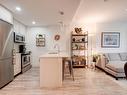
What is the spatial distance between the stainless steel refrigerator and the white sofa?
364 cm

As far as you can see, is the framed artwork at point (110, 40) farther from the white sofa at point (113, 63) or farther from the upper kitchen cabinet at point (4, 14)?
the upper kitchen cabinet at point (4, 14)

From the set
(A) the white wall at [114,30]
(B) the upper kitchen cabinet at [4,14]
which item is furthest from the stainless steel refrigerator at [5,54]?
(A) the white wall at [114,30]

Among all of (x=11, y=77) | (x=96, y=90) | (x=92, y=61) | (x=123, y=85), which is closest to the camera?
(x=96, y=90)

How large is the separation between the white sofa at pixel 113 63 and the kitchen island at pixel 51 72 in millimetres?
2207

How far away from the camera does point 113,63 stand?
6688 millimetres

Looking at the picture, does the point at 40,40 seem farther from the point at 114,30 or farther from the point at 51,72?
the point at 51,72

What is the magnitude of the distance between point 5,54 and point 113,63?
13.6ft

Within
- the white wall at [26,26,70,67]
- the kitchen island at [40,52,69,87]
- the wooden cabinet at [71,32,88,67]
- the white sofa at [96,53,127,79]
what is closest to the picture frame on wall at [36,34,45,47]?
the white wall at [26,26,70,67]

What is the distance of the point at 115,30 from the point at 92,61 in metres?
2.12

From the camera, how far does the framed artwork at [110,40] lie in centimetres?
910

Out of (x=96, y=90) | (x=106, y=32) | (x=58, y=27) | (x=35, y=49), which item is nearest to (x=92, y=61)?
(x=106, y=32)

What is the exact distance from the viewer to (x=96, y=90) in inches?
178

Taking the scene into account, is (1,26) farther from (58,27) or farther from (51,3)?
(58,27)

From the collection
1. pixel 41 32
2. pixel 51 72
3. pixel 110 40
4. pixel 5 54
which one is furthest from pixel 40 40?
pixel 51 72
